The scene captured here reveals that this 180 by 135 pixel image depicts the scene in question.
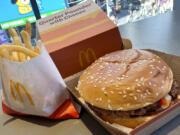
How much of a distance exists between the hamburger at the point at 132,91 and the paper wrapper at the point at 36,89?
17cm

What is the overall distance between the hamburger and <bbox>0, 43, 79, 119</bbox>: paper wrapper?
17 centimetres

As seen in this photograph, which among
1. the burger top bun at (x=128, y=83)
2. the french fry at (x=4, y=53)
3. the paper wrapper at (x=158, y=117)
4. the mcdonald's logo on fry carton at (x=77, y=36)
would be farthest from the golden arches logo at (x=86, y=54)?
the french fry at (x=4, y=53)

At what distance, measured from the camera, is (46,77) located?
898 mm

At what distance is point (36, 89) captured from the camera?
0.87 meters

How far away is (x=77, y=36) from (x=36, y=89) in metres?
0.47

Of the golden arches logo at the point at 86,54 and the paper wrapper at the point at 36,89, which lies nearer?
the paper wrapper at the point at 36,89

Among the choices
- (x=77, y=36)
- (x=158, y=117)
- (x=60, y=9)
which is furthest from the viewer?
(x=60, y=9)

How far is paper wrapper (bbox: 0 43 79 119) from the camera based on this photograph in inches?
33.3

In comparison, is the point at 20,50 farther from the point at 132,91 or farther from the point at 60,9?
the point at 60,9

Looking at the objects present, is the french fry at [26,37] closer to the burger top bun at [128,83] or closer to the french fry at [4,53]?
the french fry at [4,53]

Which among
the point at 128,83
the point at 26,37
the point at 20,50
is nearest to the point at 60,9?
the point at 26,37

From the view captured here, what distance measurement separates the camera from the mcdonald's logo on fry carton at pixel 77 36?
1090mm

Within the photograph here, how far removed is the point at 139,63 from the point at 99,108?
326mm

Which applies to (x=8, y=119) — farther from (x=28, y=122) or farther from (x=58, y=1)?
(x=58, y=1)
